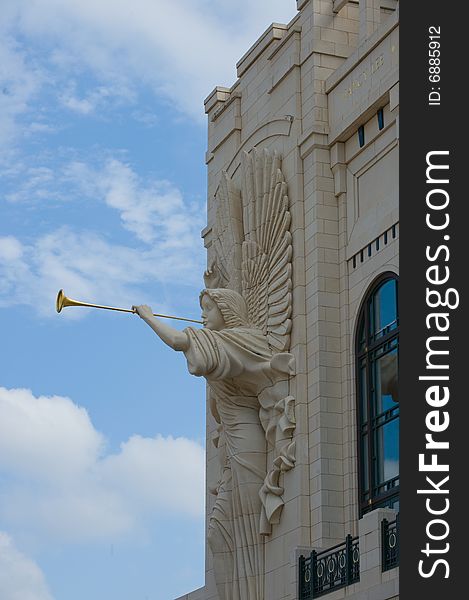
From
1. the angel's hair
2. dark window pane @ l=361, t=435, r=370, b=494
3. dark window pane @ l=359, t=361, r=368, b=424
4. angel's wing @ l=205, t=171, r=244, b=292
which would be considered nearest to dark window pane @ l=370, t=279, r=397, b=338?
dark window pane @ l=359, t=361, r=368, b=424

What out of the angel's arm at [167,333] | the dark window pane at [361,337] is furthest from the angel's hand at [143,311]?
the dark window pane at [361,337]

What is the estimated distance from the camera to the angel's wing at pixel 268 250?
87.7 feet

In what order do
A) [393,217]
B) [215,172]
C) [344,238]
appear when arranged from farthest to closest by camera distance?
[215,172] → [344,238] → [393,217]

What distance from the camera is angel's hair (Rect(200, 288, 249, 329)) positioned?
27172 mm

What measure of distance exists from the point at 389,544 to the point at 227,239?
8.85m

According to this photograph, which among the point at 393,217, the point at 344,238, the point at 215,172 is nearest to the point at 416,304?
the point at 393,217

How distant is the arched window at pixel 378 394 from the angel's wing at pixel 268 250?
1757 mm

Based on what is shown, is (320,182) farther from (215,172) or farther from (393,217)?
(215,172)

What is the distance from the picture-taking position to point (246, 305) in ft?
90.4

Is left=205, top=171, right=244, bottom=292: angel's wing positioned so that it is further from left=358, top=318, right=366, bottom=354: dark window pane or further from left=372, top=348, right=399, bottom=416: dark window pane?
left=372, top=348, right=399, bottom=416: dark window pane

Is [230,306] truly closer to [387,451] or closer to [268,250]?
[268,250]

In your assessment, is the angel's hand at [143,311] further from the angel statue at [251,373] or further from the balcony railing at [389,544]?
the balcony railing at [389,544]

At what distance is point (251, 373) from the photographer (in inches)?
1043

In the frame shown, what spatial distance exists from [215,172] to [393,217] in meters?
7.16
